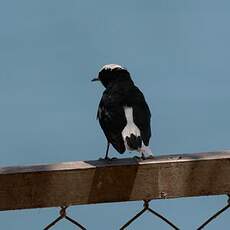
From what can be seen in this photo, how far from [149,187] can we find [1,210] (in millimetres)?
248

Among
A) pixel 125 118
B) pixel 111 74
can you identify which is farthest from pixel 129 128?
pixel 111 74

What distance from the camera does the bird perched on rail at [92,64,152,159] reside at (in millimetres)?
2246

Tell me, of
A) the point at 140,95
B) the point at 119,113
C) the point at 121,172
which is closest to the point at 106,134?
the point at 119,113

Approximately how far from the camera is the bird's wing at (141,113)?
2.31 meters

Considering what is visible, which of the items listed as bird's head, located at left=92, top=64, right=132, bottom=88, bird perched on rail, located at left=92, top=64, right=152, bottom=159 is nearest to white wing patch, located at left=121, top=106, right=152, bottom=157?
bird perched on rail, located at left=92, top=64, right=152, bottom=159

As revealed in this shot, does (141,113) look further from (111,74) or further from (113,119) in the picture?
(111,74)

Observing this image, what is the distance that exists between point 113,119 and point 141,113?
11 cm

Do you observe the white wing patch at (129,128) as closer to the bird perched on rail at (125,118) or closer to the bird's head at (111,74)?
the bird perched on rail at (125,118)

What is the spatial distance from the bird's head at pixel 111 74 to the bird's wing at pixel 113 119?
31.5 inches

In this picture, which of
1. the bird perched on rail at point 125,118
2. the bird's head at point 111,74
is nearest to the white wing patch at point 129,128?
the bird perched on rail at point 125,118

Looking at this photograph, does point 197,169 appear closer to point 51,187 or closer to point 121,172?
point 121,172

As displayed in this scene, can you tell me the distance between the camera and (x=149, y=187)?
105 centimetres

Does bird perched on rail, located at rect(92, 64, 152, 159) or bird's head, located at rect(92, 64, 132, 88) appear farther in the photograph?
bird's head, located at rect(92, 64, 132, 88)

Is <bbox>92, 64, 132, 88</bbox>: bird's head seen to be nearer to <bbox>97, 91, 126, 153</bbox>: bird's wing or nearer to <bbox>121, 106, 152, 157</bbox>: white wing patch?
<bbox>97, 91, 126, 153</bbox>: bird's wing
